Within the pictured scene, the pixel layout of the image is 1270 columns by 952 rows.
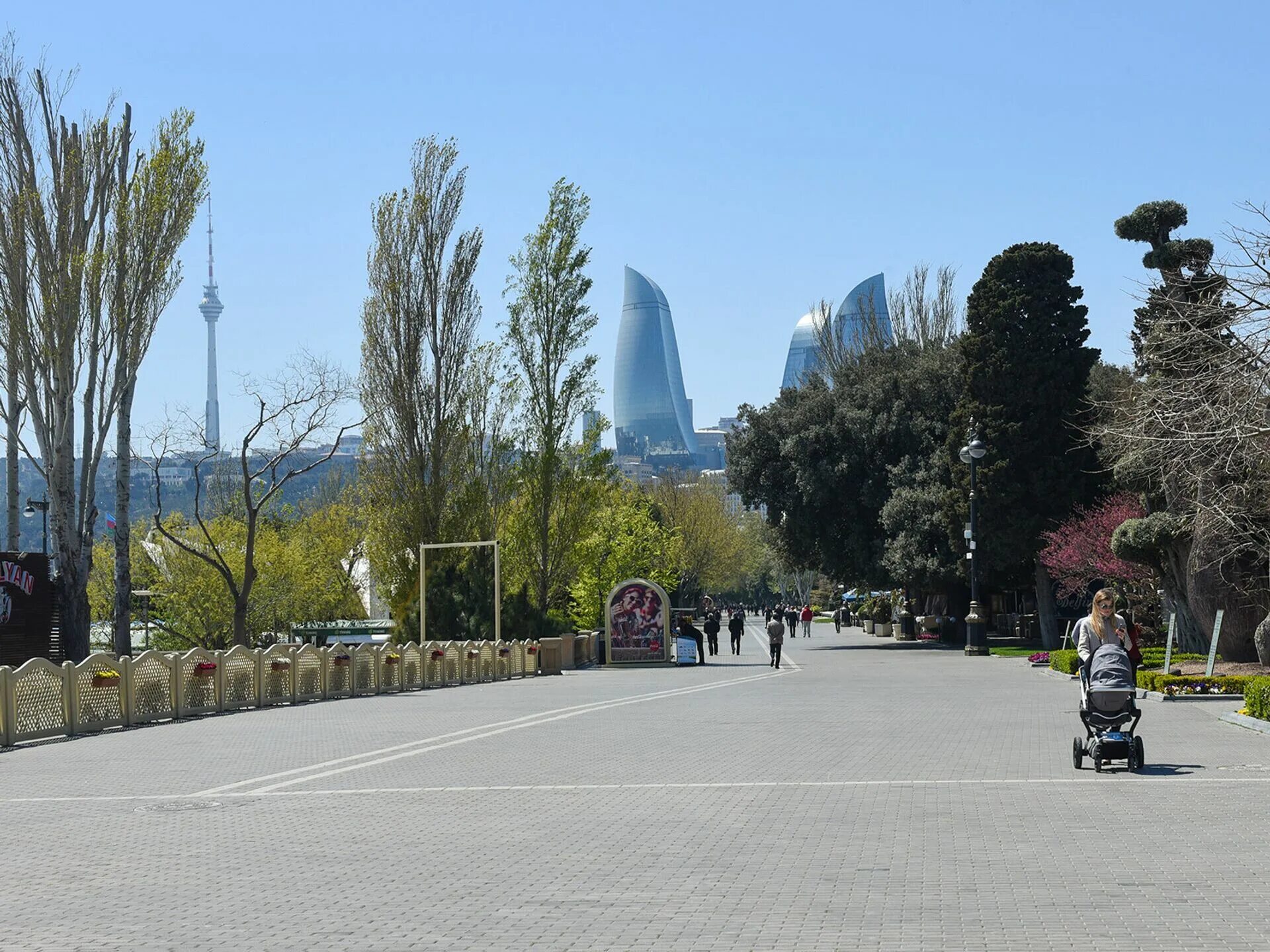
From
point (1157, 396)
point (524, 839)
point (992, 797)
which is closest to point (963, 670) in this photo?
point (1157, 396)

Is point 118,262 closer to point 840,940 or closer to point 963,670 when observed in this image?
point 963,670

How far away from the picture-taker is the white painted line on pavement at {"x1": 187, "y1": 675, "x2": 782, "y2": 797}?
47.0 ft

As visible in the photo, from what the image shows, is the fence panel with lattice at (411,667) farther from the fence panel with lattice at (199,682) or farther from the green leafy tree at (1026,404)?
the green leafy tree at (1026,404)

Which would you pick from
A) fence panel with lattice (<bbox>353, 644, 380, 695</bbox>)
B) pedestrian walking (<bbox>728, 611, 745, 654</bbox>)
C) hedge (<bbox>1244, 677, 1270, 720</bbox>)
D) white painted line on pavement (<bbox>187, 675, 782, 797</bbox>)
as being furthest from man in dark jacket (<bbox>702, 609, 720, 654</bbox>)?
hedge (<bbox>1244, 677, 1270, 720</bbox>)

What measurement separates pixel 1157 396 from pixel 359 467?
3179 cm

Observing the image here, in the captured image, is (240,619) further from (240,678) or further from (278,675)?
(240,678)

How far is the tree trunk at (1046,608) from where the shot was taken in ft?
161

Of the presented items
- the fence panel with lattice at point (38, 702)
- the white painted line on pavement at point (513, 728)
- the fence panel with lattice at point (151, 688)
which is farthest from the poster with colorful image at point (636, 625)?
the fence panel with lattice at point (38, 702)

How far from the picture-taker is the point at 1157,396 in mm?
21656

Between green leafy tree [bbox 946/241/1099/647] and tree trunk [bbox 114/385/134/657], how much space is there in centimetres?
2622

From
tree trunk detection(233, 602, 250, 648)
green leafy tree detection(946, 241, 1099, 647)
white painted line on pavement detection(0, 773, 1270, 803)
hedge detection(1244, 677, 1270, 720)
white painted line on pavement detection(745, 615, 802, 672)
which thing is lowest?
white painted line on pavement detection(745, 615, 802, 672)

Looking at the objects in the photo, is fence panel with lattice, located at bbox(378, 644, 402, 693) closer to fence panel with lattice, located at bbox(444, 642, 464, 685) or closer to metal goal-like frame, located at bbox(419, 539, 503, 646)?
fence panel with lattice, located at bbox(444, 642, 464, 685)

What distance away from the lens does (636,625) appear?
4734 centimetres


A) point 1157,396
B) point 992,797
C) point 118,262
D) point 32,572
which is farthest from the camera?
point 118,262
